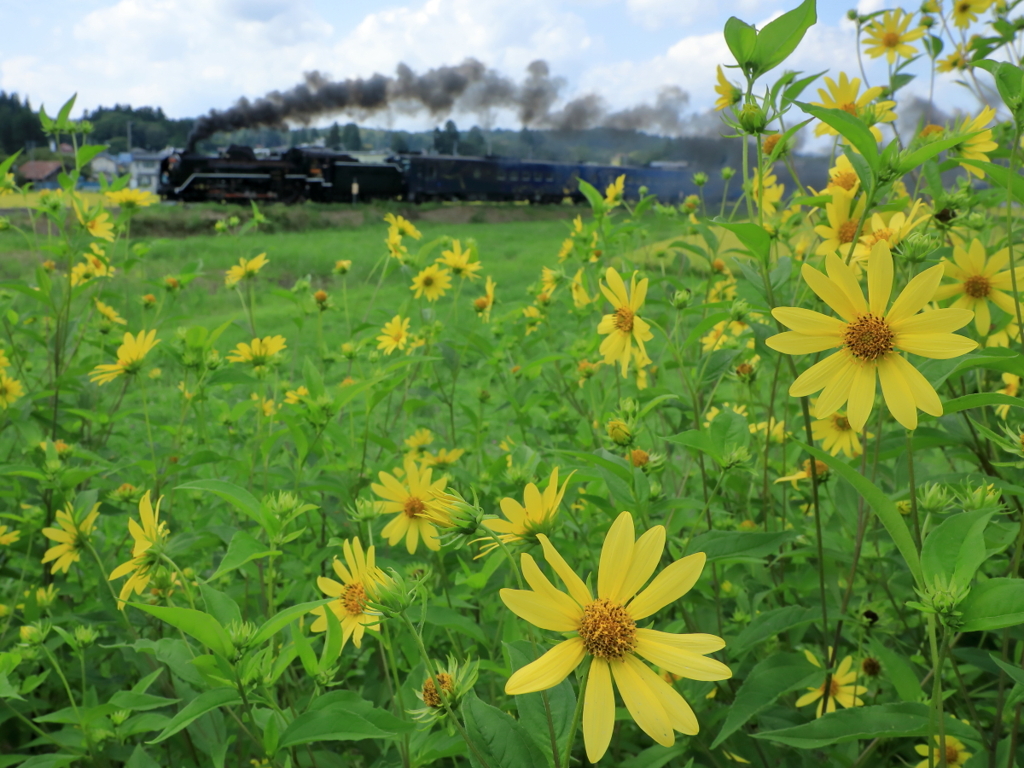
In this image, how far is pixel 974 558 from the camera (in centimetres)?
38

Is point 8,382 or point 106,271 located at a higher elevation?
point 106,271

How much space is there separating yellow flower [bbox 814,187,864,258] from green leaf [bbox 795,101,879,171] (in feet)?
0.54

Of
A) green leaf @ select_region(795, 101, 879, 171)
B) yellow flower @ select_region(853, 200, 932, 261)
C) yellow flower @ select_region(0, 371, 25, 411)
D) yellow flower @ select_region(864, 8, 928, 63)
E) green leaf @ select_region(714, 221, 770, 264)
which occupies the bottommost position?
yellow flower @ select_region(0, 371, 25, 411)

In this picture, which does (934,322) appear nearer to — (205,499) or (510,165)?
(205,499)

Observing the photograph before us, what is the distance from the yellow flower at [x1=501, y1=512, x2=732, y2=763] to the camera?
0.37 metres

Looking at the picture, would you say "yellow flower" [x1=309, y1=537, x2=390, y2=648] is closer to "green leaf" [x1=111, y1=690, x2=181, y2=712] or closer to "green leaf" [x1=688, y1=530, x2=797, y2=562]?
"green leaf" [x1=111, y1=690, x2=181, y2=712]

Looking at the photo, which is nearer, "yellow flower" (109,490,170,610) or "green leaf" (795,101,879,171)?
"green leaf" (795,101,879,171)

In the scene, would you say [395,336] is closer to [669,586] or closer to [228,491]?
[228,491]

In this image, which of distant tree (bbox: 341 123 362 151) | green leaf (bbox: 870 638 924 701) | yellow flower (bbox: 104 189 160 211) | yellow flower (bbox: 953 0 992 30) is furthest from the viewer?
distant tree (bbox: 341 123 362 151)

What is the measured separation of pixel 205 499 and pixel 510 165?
1185 centimetres

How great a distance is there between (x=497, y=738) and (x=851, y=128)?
484 mm

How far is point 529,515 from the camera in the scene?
48cm

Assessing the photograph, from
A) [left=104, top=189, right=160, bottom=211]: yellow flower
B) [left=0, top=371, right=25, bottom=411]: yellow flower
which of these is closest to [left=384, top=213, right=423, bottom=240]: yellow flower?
[left=104, top=189, right=160, bottom=211]: yellow flower

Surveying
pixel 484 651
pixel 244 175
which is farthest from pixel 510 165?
pixel 484 651
